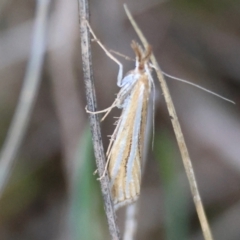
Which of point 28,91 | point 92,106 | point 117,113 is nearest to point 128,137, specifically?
point 92,106

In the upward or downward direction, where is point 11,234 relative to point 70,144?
downward

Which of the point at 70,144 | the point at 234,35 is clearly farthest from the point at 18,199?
the point at 234,35

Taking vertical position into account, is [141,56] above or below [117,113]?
below

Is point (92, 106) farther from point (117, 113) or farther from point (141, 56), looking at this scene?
point (117, 113)

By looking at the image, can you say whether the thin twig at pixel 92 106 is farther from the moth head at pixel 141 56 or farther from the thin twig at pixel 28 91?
the thin twig at pixel 28 91

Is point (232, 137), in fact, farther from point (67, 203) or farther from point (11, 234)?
point (11, 234)

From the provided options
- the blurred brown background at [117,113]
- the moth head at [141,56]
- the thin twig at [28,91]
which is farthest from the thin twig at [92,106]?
the blurred brown background at [117,113]
